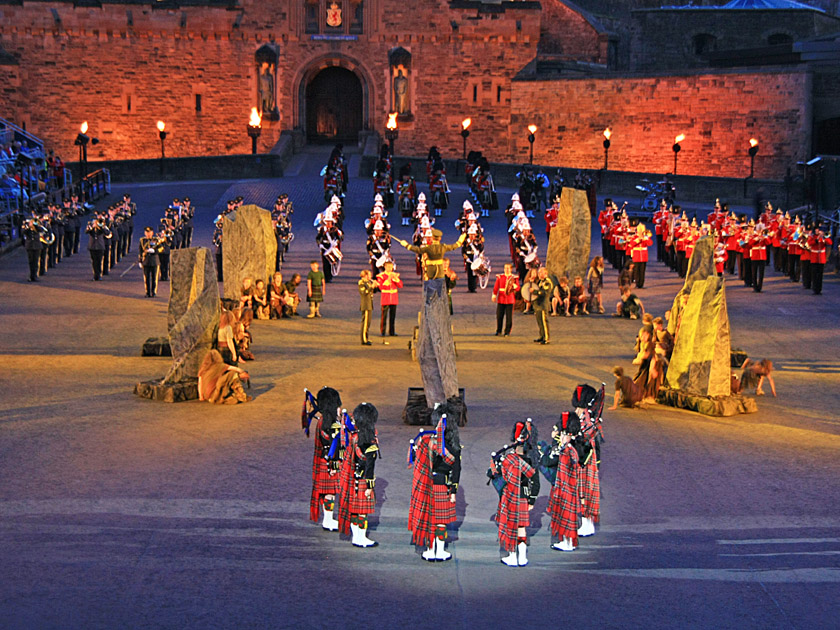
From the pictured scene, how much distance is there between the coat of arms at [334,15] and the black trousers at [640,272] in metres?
28.0

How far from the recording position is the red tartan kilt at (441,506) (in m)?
10.1

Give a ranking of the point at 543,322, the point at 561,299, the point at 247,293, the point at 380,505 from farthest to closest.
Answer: the point at 561,299, the point at 247,293, the point at 543,322, the point at 380,505

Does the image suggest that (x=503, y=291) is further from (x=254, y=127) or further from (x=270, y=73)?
(x=270, y=73)

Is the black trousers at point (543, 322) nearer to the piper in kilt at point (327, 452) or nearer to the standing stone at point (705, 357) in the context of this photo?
the standing stone at point (705, 357)

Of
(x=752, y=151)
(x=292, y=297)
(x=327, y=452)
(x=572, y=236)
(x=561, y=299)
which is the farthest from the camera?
(x=752, y=151)

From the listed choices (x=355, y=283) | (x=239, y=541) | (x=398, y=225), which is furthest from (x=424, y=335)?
(x=398, y=225)

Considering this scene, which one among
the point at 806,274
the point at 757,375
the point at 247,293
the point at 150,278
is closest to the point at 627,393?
the point at 757,375

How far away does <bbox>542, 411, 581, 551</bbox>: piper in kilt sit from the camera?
10.4 metres

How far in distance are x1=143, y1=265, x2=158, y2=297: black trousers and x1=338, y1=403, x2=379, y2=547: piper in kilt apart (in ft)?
48.6

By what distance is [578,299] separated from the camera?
23.4 m

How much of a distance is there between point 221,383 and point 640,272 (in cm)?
1301

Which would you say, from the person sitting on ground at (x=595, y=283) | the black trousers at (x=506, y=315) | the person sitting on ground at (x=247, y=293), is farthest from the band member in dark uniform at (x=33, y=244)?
the person sitting on ground at (x=595, y=283)

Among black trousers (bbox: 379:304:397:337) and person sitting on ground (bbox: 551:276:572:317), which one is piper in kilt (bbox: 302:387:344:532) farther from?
person sitting on ground (bbox: 551:276:572:317)

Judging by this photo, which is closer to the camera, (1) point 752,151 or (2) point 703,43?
(1) point 752,151
